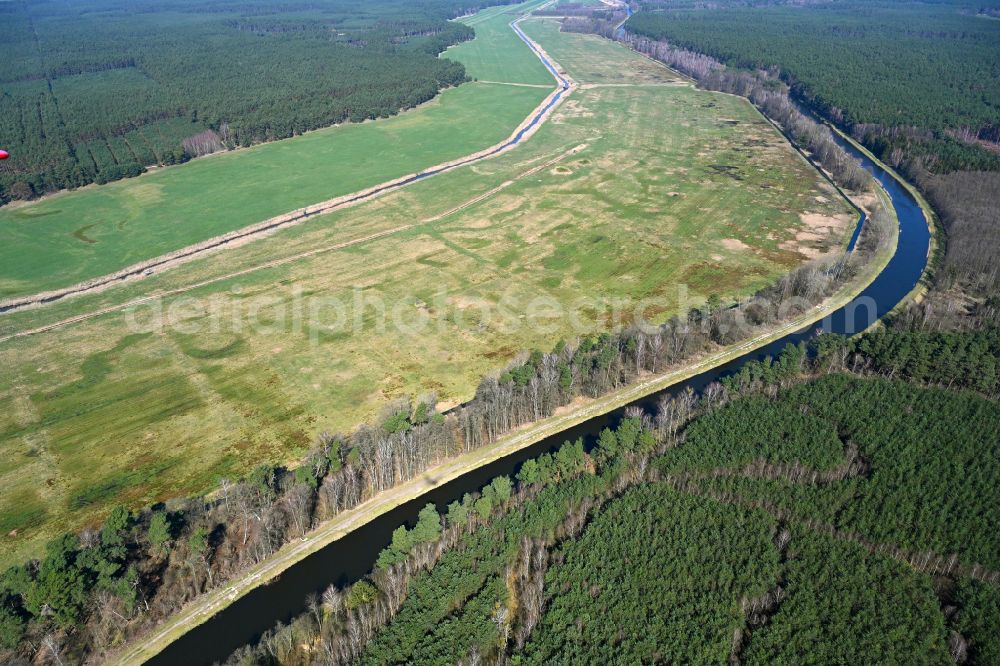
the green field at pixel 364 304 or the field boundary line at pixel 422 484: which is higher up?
the green field at pixel 364 304

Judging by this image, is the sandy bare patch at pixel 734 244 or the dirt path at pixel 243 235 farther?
the sandy bare patch at pixel 734 244

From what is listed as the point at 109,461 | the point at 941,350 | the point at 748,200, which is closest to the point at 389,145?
the point at 748,200

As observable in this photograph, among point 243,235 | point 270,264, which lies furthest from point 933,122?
point 243,235

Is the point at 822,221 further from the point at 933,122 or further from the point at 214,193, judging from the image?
the point at 214,193

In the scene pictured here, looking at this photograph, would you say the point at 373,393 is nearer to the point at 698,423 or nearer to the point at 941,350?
the point at 698,423

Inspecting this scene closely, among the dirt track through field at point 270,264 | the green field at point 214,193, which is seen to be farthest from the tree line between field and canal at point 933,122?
the green field at point 214,193

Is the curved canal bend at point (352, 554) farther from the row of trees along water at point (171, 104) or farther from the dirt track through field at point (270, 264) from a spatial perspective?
the row of trees along water at point (171, 104)

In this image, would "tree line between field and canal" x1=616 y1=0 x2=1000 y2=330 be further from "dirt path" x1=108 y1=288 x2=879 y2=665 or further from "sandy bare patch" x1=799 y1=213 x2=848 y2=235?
"dirt path" x1=108 y1=288 x2=879 y2=665
